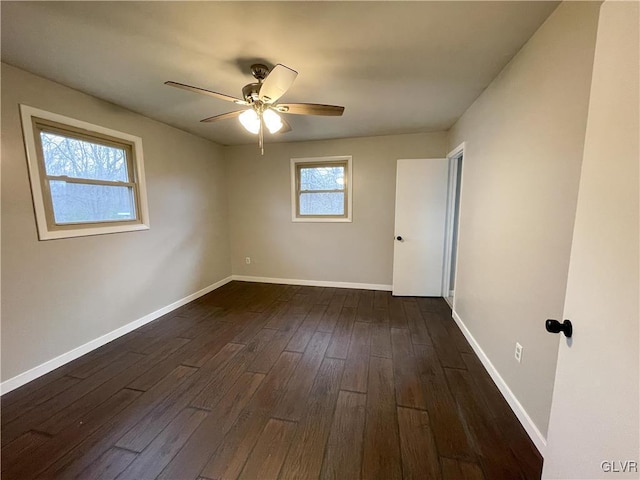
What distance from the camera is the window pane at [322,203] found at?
416 cm

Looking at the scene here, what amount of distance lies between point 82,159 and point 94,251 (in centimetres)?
87

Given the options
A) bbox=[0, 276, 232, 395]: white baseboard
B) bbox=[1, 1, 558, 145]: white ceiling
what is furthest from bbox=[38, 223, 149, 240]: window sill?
bbox=[1, 1, 558, 145]: white ceiling

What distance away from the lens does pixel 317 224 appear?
13.9 ft

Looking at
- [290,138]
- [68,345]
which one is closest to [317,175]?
[290,138]

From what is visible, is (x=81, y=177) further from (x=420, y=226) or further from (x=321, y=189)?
(x=420, y=226)

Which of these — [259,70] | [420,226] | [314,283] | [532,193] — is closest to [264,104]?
[259,70]

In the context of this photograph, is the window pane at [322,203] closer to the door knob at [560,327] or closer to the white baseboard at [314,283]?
the white baseboard at [314,283]

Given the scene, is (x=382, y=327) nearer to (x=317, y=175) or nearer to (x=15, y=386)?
(x=317, y=175)

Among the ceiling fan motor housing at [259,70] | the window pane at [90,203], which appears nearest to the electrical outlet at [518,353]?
the ceiling fan motor housing at [259,70]

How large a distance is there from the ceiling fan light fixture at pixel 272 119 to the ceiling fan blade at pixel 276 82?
14cm

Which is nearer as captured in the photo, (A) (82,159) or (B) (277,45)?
(B) (277,45)

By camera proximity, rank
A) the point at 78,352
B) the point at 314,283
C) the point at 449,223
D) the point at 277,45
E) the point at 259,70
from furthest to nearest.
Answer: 1. the point at 314,283
2. the point at 449,223
3. the point at 78,352
4. the point at 259,70
5. the point at 277,45

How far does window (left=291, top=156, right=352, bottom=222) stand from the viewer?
160 inches

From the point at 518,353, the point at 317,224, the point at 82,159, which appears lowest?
the point at 518,353
